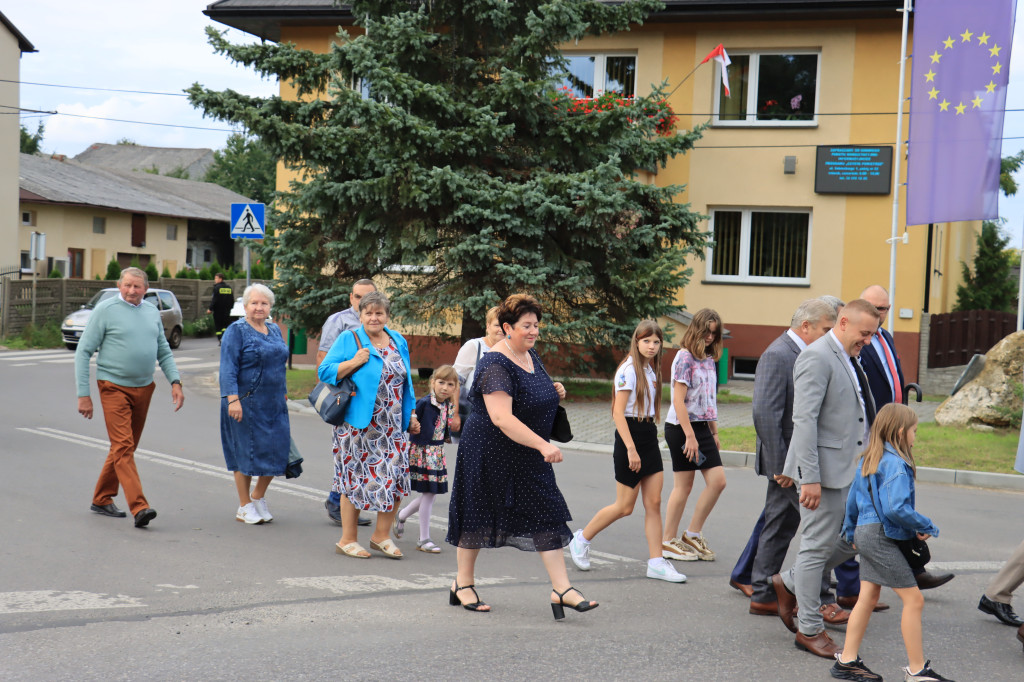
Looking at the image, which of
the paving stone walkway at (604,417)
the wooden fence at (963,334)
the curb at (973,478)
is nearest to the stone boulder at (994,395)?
the paving stone walkway at (604,417)

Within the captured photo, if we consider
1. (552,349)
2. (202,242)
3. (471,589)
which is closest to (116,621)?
(471,589)

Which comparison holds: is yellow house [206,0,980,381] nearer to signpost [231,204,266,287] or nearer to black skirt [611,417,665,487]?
signpost [231,204,266,287]

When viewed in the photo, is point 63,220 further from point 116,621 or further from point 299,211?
point 116,621

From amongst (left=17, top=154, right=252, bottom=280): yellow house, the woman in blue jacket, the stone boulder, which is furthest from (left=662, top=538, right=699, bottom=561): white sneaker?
(left=17, top=154, right=252, bottom=280): yellow house

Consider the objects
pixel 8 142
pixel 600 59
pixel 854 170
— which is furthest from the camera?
pixel 8 142

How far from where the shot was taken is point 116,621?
5117 mm

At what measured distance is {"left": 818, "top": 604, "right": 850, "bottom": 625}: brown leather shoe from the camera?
5.62 metres

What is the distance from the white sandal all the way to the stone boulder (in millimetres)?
9026

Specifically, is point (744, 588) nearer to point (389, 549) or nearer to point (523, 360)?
point (523, 360)

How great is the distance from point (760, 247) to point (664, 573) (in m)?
15.5

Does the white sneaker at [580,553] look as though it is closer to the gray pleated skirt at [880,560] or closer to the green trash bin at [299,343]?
the gray pleated skirt at [880,560]

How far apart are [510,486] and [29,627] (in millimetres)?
2532

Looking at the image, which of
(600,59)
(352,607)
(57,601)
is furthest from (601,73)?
(57,601)

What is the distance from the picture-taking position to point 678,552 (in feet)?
22.8
